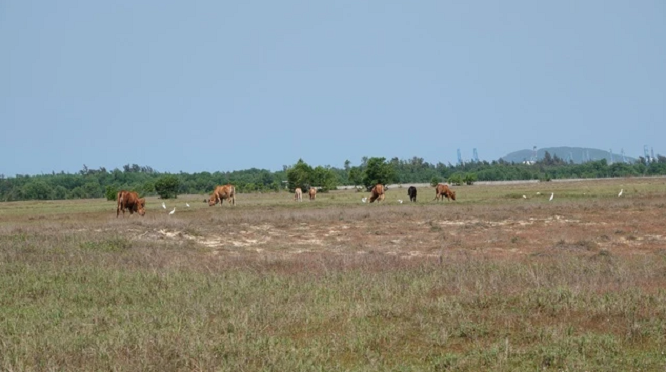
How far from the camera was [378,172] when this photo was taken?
320 feet

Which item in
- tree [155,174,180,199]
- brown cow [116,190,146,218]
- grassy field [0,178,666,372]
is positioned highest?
tree [155,174,180,199]

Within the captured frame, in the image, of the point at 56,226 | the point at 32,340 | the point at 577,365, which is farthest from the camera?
the point at 56,226

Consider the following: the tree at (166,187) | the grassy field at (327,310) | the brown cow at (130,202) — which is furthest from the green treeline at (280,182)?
the grassy field at (327,310)

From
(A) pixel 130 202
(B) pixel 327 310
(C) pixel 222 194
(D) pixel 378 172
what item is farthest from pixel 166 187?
(B) pixel 327 310

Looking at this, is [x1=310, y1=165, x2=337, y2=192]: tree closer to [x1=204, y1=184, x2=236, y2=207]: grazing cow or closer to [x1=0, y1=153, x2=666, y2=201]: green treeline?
[x1=0, y1=153, x2=666, y2=201]: green treeline

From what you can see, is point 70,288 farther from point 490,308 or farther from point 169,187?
point 169,187

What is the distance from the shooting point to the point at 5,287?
12.5 metres

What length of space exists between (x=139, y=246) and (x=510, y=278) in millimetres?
11822

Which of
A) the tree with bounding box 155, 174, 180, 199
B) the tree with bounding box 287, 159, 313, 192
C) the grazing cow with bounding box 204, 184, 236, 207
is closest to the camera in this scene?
the grazing cow with bounding box 204, 184, 236, 207

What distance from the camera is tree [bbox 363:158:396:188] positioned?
9731 centimetres

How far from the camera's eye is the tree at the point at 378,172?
9731 cm

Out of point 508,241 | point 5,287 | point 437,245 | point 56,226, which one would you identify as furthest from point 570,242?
point 56,226

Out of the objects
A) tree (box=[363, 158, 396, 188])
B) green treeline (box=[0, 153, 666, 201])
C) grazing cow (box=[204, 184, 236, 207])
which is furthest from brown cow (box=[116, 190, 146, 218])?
tree (box=[363, 158, 396, 188])

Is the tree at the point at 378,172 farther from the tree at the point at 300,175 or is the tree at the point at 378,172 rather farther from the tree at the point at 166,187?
the tree at the point at 166,187
